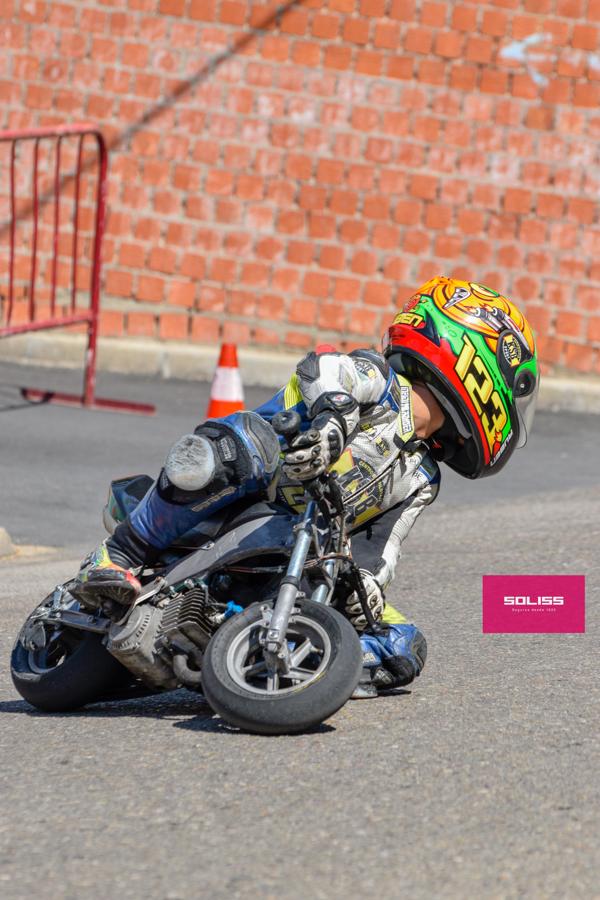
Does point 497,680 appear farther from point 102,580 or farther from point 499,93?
point 499,93

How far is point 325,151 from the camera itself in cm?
1123

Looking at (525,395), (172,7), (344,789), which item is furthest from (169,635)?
(172,7)

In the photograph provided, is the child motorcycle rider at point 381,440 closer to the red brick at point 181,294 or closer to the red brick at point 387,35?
the red brick at point 387,35

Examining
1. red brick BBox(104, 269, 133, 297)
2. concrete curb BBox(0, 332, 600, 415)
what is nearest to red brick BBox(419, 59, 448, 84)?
concrete curb BBox(0, 332, 600, 415)

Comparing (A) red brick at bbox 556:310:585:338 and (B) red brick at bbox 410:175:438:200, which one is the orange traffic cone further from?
(A) red brick at bbox 556:310:585:338

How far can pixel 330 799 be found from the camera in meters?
3.47

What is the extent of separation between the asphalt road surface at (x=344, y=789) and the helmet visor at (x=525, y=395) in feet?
2.61

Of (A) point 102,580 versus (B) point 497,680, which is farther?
(B) point 497,680

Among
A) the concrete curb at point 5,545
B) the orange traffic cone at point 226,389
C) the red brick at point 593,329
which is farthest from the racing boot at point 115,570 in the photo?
the red brick at point 593,329

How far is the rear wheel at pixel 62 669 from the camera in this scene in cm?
437

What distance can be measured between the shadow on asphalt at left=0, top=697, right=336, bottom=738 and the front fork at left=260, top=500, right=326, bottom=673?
299mm

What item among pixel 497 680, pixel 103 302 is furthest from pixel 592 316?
pixel 497 680

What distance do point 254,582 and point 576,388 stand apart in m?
7.14

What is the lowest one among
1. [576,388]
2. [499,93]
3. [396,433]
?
[576,388]
